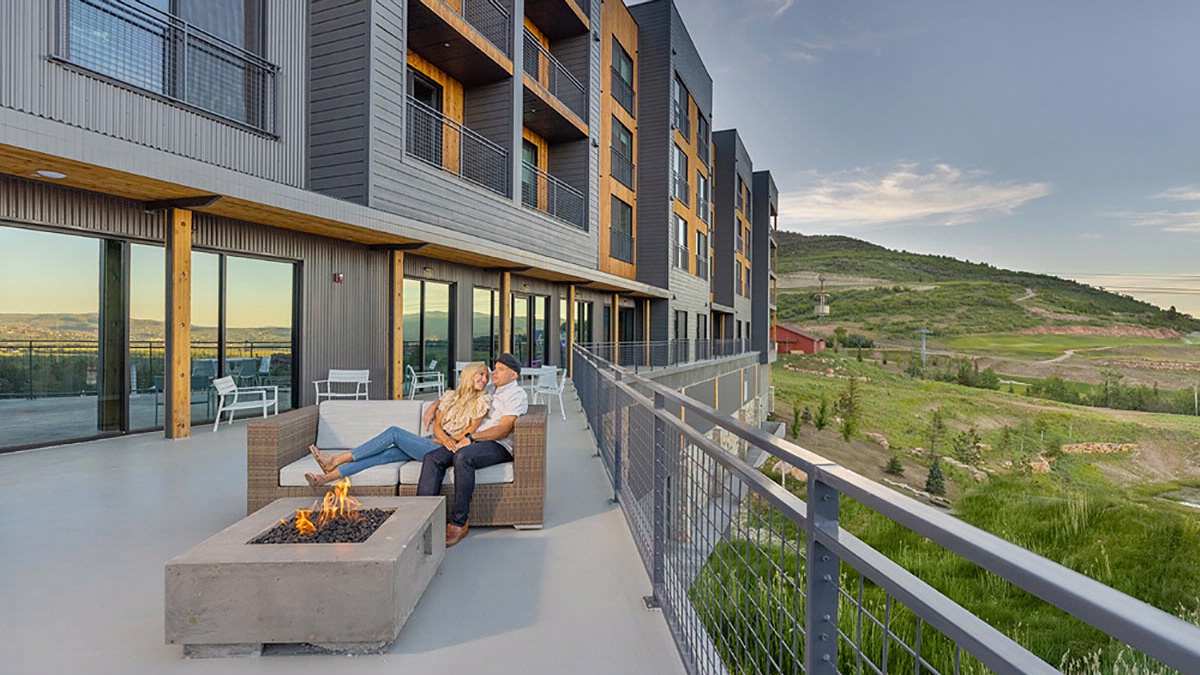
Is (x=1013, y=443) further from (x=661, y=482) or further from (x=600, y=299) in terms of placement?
(x=661, y=482)

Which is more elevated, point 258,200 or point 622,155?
point 622,155

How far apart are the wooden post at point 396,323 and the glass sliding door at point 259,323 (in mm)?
1649

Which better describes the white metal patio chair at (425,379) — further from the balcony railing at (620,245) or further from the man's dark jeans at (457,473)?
the balcony railing at (620,245)

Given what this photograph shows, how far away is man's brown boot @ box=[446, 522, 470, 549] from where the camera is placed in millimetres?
3918

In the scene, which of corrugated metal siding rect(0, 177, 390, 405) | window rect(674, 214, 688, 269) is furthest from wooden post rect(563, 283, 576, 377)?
window rect(674, 214, 688, 269)

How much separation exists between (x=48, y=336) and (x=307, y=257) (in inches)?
130

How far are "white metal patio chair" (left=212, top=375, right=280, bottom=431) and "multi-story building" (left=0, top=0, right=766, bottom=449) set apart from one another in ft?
0.97

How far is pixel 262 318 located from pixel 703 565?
8.99 m

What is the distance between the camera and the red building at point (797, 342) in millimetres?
62678

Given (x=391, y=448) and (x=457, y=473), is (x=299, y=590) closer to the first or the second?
(x=457, y=473)

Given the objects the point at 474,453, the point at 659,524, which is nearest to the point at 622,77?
the point at 474,453

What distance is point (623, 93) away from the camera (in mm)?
21328

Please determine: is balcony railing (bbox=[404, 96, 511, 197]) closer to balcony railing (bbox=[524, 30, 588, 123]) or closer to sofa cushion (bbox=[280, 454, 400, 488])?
balcony railing (bbox=[524, 30, 588, 123])

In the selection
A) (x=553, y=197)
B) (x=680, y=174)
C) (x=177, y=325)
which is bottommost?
(x=177, y=325)
